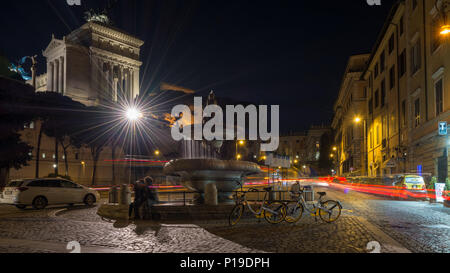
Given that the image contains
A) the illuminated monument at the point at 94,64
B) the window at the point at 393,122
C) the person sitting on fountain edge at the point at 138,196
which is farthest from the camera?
the illuminated monument at the point at 94,64

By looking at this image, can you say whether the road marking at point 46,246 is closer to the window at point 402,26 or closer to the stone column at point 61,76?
the window at point 402,26

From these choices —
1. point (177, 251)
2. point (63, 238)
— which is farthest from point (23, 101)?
point (177, 251)

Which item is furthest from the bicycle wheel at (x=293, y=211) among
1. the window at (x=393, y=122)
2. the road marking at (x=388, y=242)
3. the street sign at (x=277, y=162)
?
the window at (x=393, y=122)

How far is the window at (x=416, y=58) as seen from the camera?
27500 millimetres

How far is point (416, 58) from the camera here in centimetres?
2798

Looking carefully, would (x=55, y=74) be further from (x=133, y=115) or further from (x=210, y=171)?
(x=210, y=171)

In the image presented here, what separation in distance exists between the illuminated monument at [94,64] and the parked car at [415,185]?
74.8m

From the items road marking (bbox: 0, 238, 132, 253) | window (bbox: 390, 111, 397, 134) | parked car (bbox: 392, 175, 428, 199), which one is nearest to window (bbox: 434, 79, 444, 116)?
parked car (bbox: 392, 175, 428, 199)

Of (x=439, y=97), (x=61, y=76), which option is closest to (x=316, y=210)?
(x=439, y=97)

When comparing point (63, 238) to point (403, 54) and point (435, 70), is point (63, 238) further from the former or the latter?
point (403, 54)

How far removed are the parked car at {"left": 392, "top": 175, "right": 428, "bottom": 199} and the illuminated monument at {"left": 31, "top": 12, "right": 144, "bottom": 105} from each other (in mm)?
74824

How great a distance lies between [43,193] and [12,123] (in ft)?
65.7

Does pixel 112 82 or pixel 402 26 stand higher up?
pixel 112 82

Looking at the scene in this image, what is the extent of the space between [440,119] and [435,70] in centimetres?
314
